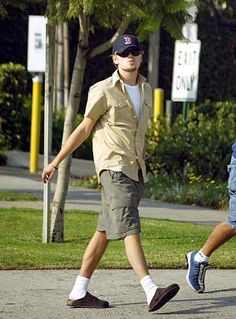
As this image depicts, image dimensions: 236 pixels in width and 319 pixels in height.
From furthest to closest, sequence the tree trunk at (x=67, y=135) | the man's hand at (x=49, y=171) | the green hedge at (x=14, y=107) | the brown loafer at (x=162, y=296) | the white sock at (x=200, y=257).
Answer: the green hedge at (x=14, y=107), the tree trunk at (x=67, y=135), the white sock at (x=200, y=257), the man's hand at (x=49, y=171), the brown loafer at (x=162, y=296)

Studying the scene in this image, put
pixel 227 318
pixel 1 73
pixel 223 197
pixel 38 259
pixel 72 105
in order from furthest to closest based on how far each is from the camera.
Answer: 1. pixel 1 73
2. pixel 223 197
3. pixel 72 105
4. pixel 38 259
5. pixel 227 318

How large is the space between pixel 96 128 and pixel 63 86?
1666 centimetres

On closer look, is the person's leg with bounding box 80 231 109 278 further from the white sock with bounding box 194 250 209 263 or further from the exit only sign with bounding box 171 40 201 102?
the exit only sign with bounding box 171 40 201 102

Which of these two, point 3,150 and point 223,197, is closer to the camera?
point 223,197

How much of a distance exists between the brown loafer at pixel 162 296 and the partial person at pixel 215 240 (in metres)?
0.82

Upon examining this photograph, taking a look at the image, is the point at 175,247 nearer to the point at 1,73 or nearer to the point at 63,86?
the point at 1,73

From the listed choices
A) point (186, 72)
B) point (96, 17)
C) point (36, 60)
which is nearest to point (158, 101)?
point (186, 72)

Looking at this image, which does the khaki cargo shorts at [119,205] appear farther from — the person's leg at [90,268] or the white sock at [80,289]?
the white sock at [80,289]

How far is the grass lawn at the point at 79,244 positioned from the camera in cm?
864

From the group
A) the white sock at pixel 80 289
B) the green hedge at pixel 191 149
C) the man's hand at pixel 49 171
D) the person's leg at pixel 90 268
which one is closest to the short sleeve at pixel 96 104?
the man's hand at pixel 49 171

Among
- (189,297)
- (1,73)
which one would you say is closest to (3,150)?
(1,73)

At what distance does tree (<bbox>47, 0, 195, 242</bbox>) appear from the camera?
8.73 metres

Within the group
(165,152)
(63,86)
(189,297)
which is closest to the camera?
(189,297)

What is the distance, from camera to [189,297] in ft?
24.7
